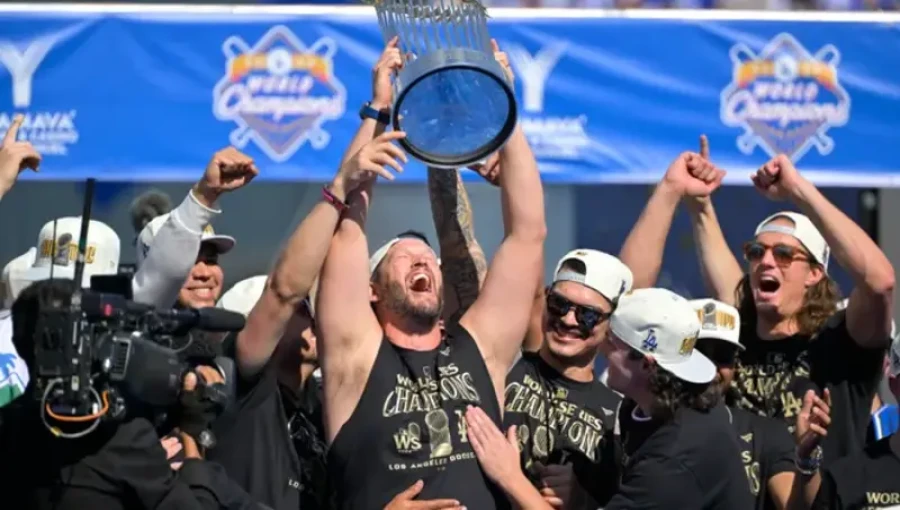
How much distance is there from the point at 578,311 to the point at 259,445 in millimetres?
1096

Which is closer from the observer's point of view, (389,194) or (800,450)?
(800,450)

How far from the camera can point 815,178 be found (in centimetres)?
723

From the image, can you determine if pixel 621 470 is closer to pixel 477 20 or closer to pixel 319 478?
pixel 319 478

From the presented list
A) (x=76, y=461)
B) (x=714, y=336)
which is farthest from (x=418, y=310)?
(x=76, y=461)

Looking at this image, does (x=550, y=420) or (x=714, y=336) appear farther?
(x=714, y=336)

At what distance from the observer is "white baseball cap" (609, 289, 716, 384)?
16.3 ft

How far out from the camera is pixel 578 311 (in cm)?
534

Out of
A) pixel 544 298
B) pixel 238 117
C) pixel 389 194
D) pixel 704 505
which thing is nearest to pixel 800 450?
pixel 704 505

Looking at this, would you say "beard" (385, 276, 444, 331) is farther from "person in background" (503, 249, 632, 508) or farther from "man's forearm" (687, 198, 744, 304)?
"man's forearm" (687, 198, 744, 304)

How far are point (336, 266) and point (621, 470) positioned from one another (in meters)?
1.08

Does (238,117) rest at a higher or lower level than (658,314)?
higher

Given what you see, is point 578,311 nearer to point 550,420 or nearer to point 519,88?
point 550,420

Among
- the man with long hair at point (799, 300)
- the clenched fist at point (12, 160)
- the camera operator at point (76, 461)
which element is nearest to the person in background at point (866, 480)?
the man with long hair at point (799, 300)

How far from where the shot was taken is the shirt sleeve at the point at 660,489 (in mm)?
4676
